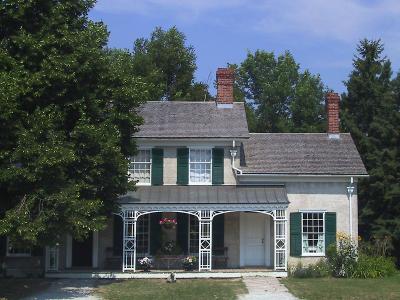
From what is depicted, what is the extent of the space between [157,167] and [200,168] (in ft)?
5.85

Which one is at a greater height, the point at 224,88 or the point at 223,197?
the point at 224,88

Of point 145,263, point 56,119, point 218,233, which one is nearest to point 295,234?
point 218,233

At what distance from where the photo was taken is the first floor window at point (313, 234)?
86.2 ft

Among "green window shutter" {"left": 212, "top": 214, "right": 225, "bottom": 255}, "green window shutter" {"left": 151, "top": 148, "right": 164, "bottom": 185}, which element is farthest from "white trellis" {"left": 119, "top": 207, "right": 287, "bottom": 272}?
"green window shutter" {"left": 151, "top": 148, "right": 164, "bottom": 185}

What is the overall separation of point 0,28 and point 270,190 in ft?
40.6

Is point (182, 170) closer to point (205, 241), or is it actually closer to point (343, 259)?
point (205, 241)

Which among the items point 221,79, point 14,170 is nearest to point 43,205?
point 14,170

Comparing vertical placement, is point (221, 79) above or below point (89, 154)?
above

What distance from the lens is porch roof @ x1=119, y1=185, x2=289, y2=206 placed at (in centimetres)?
2500

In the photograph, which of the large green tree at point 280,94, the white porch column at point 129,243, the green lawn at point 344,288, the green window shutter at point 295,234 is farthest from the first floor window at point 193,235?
the large green tree at point 280,94

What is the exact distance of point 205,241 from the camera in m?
25.1

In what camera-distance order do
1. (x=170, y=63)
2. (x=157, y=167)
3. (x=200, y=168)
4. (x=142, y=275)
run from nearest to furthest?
(x=142, y=275)
(x=157, y=167)
(x=200, y=168)
(x=170, y=63)

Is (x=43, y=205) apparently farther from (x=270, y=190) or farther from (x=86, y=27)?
(x=270, y=190)

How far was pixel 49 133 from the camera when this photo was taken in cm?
1861
